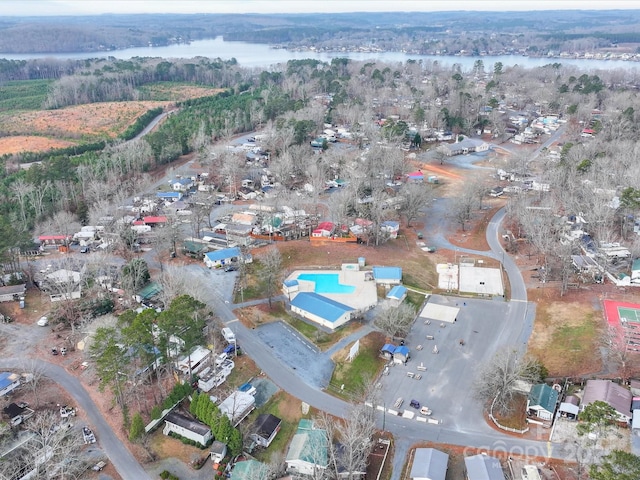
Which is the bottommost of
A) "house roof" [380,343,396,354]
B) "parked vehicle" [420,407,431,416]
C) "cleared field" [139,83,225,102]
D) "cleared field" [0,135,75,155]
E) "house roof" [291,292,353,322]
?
"parked vehicle" [420,407,431,416]

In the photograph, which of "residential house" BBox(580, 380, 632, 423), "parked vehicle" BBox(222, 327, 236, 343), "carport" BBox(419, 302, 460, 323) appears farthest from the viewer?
"carport" BBox(419, 302, 460, 323)

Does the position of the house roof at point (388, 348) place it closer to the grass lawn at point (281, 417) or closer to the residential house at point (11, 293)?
the grass lawn at point (281, 417)

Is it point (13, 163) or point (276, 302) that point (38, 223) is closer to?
point (13, 163)

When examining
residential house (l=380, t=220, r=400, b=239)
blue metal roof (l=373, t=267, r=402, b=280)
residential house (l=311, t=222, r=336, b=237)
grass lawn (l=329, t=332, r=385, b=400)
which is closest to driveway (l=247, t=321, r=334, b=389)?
→ grass lawn (l=329, t=332, r=385, b=400)

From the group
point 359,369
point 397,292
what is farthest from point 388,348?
point 397,292

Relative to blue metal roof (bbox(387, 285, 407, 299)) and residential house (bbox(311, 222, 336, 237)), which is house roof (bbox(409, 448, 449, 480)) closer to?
blue metal roof (bbox(387, 285, 407, 299))

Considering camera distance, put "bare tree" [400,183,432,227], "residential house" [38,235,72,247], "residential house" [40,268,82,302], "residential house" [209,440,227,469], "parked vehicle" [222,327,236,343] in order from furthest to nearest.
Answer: "bare tree" [400,183,432,227] < "residential house" [38,235,72,247] < "residential house" [40,268,82,302] < "parked vehicle" [222,327,236,343] < "residential house" [209,440,227,469]

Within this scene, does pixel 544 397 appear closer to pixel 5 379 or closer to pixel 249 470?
pixel 249 470

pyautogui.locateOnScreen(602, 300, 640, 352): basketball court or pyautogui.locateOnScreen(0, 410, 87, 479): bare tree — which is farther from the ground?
pyautogui.locateOnScreen(602, 300, 640, 352): basketball court
